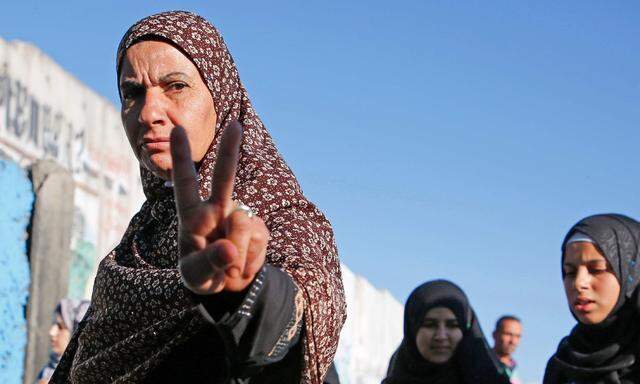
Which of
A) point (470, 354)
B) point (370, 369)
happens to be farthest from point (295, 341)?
point (370, 369)

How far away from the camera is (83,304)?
25.5ft

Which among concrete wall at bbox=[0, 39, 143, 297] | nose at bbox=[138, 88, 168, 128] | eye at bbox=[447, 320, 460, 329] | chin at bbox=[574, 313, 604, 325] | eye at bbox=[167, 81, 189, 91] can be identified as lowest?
chin at bbox=[574, 313, 604, 325]

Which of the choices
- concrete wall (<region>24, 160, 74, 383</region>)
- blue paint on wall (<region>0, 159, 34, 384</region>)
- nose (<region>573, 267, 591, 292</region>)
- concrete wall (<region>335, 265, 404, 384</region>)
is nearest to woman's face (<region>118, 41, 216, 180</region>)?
nose (<region>573, 267, 591, 292</region>)

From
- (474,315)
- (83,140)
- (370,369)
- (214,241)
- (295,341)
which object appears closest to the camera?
(214,241)

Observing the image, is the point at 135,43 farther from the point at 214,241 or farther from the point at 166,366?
the point at 214,241

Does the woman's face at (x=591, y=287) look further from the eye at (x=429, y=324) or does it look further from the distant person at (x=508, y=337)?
the distant person at (x=508, y=337)

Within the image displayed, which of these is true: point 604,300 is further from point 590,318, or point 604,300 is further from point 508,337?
point 508,337

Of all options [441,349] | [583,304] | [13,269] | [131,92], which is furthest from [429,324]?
[131,92]

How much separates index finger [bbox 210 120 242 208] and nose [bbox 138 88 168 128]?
0.77m

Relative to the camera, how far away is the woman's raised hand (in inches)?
73.5

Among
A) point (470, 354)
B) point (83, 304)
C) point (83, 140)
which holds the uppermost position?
point (83, 140)

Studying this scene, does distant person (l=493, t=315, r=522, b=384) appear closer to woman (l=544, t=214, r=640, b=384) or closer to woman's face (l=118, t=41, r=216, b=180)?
woman (l=544, t=214, r=640, b=384)

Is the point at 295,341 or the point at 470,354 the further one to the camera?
the point at 470,354

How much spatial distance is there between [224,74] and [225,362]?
2.67 feet
